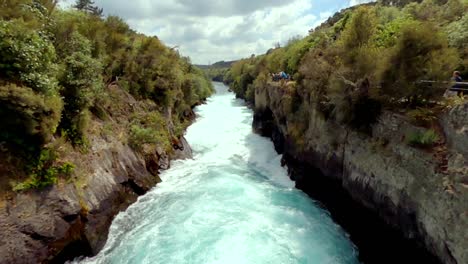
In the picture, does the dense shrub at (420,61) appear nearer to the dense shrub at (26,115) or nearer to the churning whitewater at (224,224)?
the churning whitewater at (224,224)

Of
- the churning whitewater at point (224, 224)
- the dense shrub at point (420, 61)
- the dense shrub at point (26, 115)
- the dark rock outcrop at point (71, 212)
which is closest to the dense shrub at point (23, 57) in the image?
the dense shrub at point (26, 115)

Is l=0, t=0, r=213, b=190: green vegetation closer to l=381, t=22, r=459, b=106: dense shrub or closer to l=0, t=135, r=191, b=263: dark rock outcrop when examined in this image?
l=0, t=135, r=191, b=263: dark rock outcrop

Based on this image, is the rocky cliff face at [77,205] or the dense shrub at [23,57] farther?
the dense shrub at [23,57]

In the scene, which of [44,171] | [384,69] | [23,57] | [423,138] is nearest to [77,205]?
[44,171]

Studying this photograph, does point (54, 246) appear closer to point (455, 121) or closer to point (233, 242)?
point (233, 242)

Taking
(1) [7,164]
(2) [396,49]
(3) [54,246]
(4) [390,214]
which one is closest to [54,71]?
(1) [7,164]
